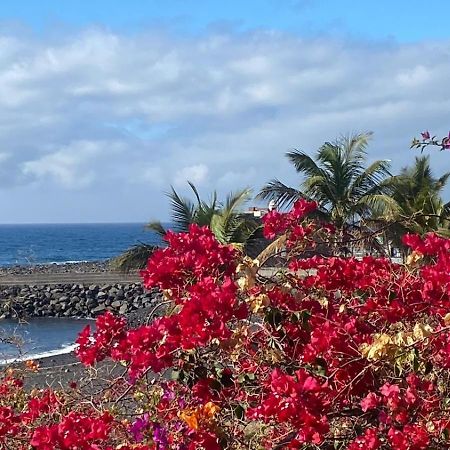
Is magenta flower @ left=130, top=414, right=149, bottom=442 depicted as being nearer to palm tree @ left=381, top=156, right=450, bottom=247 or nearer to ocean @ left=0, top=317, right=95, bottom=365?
palm tree @ left=381, top=156, right=450, bottom=247

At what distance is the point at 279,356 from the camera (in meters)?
2.92

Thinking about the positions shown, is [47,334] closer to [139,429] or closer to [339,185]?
[339,185]

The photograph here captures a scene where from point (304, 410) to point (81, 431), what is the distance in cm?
84

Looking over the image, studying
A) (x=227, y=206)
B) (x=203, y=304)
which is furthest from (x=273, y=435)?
(x=227, y=206)

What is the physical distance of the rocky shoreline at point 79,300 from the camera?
93.3 feet

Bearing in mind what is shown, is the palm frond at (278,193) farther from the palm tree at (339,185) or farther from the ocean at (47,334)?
the ocean at (47,334)

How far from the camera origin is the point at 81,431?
2.68m

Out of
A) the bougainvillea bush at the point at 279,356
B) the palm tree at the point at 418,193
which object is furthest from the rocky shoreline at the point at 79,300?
the bougainvillea bush at the point at 279,356

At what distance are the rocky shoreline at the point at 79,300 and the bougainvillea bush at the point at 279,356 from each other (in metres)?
23.7

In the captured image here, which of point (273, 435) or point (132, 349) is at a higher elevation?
point (132, 349)

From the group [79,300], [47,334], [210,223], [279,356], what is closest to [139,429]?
[279,356]

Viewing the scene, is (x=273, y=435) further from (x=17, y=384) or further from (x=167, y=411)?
(x=17, y=384)

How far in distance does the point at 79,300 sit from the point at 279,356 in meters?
27.8

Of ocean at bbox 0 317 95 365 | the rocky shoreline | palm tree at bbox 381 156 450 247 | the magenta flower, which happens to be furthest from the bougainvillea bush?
the rocky shoreline
